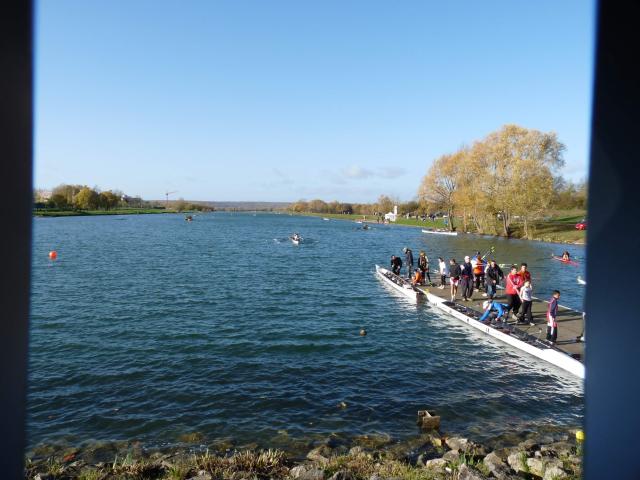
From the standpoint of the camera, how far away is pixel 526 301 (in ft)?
59.3

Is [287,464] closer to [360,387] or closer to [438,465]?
[438,465]

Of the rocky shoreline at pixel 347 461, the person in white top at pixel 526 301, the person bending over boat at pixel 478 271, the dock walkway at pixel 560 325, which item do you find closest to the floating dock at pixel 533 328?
the dock walkway at pixel 560 325

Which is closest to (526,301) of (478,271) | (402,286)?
(478,271)

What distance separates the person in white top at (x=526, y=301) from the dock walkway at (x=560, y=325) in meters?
0.30

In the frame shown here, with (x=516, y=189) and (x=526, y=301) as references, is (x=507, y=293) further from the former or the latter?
(x=516, y=189)

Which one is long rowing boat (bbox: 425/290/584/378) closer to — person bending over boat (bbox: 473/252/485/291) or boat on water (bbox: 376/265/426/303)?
boat on water (bbox: 376/265/426/303)

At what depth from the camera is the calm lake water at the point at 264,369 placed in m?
11.6

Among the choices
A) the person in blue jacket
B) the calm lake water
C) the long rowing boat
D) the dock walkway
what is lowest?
the calm lake water

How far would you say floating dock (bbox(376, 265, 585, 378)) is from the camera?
14758 mm

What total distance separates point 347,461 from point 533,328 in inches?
475

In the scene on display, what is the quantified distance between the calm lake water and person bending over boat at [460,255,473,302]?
2114 mm

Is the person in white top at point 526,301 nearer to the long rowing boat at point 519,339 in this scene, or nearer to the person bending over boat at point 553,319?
the long rowing boat at point 519,339

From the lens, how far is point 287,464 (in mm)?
9305

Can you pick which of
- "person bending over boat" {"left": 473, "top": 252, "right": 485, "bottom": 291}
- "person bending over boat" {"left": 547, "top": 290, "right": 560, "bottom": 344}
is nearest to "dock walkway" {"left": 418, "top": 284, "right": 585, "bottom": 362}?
"person bending over boat" {"left": 547, "top": 290, "right": 560, "bottom": 344}
